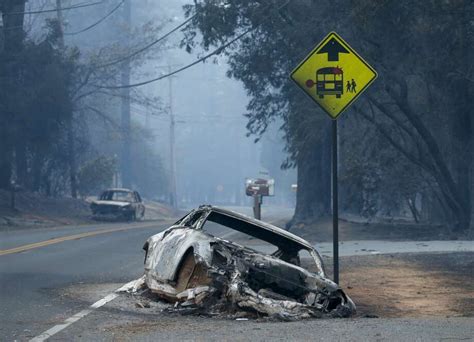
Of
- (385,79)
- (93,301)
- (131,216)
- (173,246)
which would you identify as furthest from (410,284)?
(131,216)

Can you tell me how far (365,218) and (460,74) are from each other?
637 inches

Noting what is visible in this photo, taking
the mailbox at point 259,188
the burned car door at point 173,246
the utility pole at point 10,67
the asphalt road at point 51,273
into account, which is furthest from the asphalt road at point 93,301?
the utility pole at point 10,67

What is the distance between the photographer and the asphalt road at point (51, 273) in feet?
38.3

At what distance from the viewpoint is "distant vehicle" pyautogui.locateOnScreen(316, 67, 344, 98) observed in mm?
14188

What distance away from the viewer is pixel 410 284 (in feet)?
53.5

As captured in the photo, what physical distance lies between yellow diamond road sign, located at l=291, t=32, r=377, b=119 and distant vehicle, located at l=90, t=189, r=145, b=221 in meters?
34.4

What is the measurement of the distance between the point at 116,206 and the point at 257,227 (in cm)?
3560

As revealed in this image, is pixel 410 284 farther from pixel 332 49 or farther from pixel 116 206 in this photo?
pixel 116 206

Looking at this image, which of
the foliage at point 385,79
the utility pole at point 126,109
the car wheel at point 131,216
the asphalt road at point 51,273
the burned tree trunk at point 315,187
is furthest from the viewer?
the utility pole at point 126,109

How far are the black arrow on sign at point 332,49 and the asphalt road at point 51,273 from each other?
4765 mm

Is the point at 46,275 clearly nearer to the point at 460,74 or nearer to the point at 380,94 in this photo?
the point at 460,74

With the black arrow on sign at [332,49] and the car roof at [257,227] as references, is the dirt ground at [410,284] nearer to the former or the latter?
the car roof at [257,227]

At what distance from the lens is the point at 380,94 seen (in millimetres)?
30094

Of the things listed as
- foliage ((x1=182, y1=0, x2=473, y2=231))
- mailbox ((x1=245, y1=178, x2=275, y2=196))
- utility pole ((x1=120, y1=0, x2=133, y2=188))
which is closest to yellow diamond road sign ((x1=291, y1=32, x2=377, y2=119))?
foliage ((x1=182, y1=0, x2=473, y2=231))
